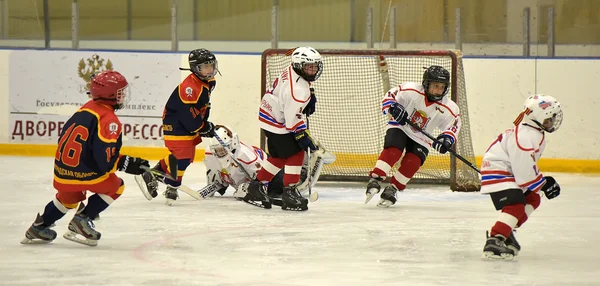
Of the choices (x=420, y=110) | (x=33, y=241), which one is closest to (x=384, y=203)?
(x=420, y=110)

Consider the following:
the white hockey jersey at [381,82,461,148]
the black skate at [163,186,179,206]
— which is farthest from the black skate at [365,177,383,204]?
the black skate at [163,186,179,206]

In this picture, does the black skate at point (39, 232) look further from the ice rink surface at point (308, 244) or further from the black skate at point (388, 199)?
the black skate at point (388, 199)

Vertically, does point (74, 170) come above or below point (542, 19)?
below

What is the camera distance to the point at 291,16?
9844 mm

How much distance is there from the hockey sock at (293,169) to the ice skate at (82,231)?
6.18 feet

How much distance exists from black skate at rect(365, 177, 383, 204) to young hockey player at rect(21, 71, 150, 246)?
88.8 inches

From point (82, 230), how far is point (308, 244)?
3.63 ft

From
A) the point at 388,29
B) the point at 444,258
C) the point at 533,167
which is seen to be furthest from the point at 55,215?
the point at 388,29

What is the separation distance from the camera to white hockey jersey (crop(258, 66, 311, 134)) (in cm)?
670

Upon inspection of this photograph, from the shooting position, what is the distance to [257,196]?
22.7 feet

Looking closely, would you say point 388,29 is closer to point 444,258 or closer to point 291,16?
point 291,16

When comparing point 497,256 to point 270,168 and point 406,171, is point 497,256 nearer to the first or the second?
point 406,171

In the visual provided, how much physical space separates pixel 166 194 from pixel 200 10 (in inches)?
136

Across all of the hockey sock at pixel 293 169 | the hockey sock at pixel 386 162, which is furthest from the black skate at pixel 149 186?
the hockey sock at pixel 386 162
